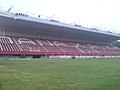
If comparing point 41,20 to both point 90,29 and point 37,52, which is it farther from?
point 90,29

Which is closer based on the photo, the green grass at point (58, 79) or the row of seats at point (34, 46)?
the green grass at point (58, 79)

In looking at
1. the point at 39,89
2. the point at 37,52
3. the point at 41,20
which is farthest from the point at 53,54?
the point at 39,89

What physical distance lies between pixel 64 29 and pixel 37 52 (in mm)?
13129

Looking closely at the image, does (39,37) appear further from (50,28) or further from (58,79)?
(58,79)

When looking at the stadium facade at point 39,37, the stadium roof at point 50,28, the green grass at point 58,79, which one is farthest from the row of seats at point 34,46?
the green grass at point 58,79

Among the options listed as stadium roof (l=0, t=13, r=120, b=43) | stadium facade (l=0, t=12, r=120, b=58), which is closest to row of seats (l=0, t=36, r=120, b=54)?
stadium facade (l=0, t=12, r=120, b=58)

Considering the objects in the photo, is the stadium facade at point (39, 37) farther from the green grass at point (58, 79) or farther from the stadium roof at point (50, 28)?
the green grass at point (58, 79)

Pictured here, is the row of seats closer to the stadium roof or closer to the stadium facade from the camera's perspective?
the stadium facade

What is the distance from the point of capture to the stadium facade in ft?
154

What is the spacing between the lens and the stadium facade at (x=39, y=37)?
46.9 metres

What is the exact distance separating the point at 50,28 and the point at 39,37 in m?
4.09

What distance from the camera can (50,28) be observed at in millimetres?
57125

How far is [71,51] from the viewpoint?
5597 centimetres

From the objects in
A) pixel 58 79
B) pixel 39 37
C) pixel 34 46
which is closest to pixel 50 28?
pixel 39 37
